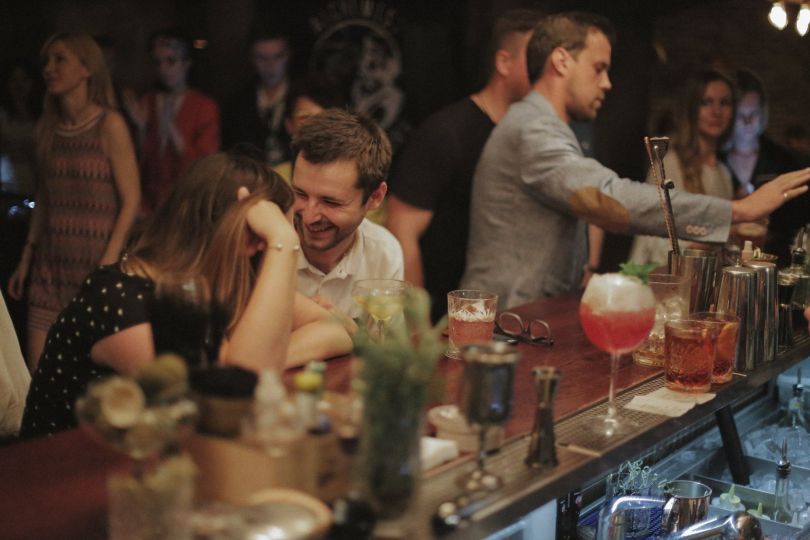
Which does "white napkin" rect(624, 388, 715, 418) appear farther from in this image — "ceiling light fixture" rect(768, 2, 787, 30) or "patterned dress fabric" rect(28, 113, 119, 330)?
"patterned dress fabric" rect(28, 113, 119, 330)

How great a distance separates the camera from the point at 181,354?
1.29 m

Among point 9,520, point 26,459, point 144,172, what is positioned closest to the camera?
point 9,520

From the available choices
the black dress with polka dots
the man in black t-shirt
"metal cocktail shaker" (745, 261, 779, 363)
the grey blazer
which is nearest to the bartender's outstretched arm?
the grey blazer

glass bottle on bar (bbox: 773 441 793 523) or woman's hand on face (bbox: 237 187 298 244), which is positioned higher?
woman's hand on face (bbox: 237 187 298 244)

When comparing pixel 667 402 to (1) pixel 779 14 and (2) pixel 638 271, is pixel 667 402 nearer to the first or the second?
(2) pixel 638 271

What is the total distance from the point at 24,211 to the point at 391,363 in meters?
3.60

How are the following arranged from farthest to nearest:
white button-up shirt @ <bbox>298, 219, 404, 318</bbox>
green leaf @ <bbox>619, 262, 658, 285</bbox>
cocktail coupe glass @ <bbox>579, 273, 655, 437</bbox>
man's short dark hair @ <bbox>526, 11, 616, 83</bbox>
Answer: man's short dark hair @ <bbox>526, 11, 616, 83</bbox> < white button-up shirt @ <bbox>298, 219, 404, 318</bbox> < green leaf @ <bbox>619, 262, 658, 285</bbox> < cocktail coupe glass @ <bbox>579, 273, 655, 437</bbox>

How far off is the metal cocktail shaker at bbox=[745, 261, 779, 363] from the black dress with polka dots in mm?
1359

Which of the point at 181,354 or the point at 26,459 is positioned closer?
the point at 181,354

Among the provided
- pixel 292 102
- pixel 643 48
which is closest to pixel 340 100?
pixel 292 102

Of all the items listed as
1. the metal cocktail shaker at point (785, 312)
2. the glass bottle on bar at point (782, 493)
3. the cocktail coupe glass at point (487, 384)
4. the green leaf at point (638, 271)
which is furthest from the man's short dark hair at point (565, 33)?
the cocktail coupe glass at point (487, 384)

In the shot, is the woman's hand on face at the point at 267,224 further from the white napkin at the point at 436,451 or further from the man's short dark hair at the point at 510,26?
the man's short dark hair at the point at 510,26

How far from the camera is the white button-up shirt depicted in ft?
8.82

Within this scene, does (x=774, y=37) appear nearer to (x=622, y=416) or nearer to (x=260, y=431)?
(x=622, y=416)
